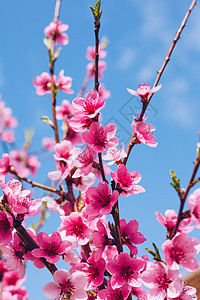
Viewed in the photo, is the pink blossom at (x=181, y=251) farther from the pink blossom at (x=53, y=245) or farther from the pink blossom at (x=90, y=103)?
the pink blossom at (x=90, y=103)

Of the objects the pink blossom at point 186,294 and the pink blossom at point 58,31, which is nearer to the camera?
the pink blossom at point 186,294

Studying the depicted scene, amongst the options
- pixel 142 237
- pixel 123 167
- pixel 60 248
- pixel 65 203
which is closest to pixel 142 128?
pixel 123 167

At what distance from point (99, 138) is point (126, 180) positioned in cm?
20

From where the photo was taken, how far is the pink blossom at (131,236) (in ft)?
4.06

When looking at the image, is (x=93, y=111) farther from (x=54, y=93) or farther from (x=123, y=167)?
(x=54, y=93)

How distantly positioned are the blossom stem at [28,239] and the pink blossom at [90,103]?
0.50 m

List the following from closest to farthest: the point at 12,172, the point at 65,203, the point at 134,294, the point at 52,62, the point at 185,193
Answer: the point at 185,193
the point at 134,294
the point at 65,203
the point at 12,172
the point at 52,62

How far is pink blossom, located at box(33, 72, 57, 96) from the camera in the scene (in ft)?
7.61

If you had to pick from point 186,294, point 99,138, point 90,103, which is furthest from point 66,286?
point 90,103

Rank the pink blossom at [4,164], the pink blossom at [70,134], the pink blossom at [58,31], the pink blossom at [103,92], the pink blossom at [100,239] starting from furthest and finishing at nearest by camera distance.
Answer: the pink blossom at [103,92] → the pink blossom at [58,31] → the pink blossom at [70,134] → the pink blossom at [4,164] → the pink blossom at [100,239]

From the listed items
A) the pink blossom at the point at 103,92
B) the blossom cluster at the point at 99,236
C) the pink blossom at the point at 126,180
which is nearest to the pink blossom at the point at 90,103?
the blossom cluster at the point at 99,236

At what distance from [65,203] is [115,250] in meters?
0.48

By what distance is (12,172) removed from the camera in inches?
75.6

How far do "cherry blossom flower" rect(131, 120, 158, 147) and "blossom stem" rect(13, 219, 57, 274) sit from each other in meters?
Answer: 0.57
